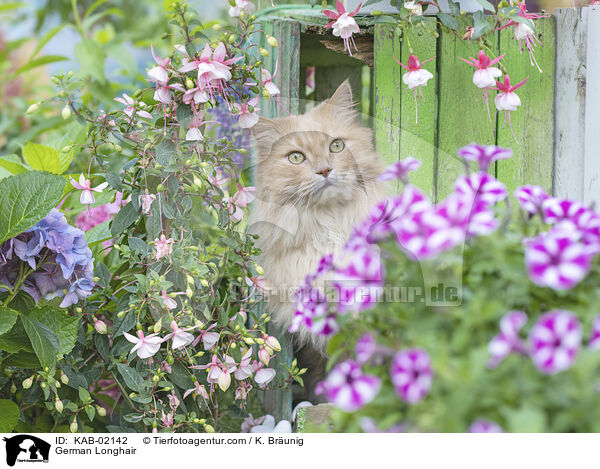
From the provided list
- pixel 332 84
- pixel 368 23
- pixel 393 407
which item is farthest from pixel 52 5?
pixel 393 407

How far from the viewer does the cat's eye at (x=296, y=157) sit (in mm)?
1190

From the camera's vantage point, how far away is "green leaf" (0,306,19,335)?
0.93 metres

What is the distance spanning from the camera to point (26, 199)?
3.20 ft

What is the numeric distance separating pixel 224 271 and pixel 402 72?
597 mm

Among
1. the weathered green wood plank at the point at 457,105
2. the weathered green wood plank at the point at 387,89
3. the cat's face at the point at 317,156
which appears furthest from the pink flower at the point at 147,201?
the weathered green wood plank at the point at 457,105

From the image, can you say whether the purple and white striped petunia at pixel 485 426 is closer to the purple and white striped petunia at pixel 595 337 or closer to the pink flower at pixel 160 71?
the purple and white striped petunia at pixel 595 337

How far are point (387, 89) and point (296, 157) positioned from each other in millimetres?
262

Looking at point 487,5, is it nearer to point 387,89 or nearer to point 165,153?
point 387,89

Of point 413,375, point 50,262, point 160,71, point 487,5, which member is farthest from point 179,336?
point 487,5

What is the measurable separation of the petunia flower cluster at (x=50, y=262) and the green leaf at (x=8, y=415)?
204mm

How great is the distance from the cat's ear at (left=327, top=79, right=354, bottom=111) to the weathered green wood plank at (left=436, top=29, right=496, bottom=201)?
206 mm

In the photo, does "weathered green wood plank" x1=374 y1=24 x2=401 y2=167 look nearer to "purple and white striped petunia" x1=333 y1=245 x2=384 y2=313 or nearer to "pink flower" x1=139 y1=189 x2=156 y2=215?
"pink flower" x1=139 y1=189 x2=156 y2=215

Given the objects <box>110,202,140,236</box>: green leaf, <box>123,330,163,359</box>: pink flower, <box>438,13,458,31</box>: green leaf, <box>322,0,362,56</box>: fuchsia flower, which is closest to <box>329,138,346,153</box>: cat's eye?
<box>322,0,362,56</box>: fuchsia flower
